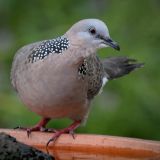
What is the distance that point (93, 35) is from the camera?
3982 mm

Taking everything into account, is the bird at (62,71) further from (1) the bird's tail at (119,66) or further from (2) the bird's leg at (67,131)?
(1) the bird's tail at (119,66)

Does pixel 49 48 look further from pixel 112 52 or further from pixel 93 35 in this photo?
pixel 112 52

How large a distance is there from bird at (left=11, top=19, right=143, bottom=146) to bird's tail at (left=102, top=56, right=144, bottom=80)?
687 mm

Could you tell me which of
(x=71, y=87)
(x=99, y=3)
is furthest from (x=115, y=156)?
(x=99, y=3)

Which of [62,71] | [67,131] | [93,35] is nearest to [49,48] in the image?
[62,71]

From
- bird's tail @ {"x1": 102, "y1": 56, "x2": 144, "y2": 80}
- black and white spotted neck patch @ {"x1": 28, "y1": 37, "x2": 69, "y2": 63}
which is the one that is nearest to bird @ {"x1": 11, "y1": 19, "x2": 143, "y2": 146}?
black and white spotted neck patch @ {"x1": 28, "y1": 37, "x2": 69, "y2": 63}

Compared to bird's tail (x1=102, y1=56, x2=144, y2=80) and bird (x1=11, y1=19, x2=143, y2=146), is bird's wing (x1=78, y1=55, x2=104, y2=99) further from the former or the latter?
bird's tail (x1=102, y1=56, x2=144, y2=80)

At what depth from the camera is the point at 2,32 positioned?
657 cm

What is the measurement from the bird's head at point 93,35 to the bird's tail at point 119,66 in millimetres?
959

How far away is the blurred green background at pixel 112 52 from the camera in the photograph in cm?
502

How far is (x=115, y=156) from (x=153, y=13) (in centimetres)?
235

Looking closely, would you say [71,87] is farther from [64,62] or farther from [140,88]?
[140,88]

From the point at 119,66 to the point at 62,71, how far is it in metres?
1.09

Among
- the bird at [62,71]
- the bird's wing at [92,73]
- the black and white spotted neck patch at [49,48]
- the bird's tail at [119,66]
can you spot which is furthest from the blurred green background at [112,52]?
the black and white spotted neck patch at [49,48]
